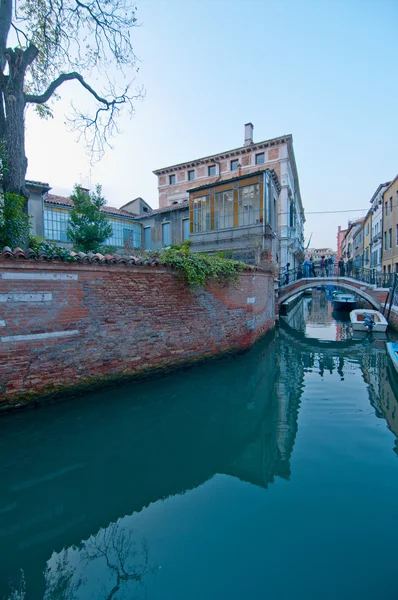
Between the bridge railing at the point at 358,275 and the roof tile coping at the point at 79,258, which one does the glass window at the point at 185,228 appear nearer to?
the bridge railing at the point at 358,275

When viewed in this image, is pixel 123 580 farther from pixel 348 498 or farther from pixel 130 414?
pixel 130 414

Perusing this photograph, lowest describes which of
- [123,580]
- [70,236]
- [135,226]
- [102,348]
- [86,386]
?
[123,580]

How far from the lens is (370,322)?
14.1 m

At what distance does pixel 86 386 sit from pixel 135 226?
54.0ft

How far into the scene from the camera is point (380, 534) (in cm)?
295

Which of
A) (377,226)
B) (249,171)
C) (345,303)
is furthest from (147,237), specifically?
(377,226)

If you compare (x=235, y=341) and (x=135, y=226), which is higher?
(x=135, y=226)

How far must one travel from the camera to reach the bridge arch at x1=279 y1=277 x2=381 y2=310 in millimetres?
17328

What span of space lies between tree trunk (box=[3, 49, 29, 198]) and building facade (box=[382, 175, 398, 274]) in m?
21.8

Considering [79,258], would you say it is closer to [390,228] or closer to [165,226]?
[165,226]

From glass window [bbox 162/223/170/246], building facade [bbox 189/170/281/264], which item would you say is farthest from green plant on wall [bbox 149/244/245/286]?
glass window [bbox 162/223/170/246]

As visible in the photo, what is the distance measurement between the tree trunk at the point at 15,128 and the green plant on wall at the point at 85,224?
8028mm

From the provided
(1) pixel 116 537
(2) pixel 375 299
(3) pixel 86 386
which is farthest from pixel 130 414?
(2) pixel 375 299

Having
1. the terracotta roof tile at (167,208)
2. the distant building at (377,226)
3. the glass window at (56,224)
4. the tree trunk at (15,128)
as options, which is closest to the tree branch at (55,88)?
the tree trunk at (15,128)
